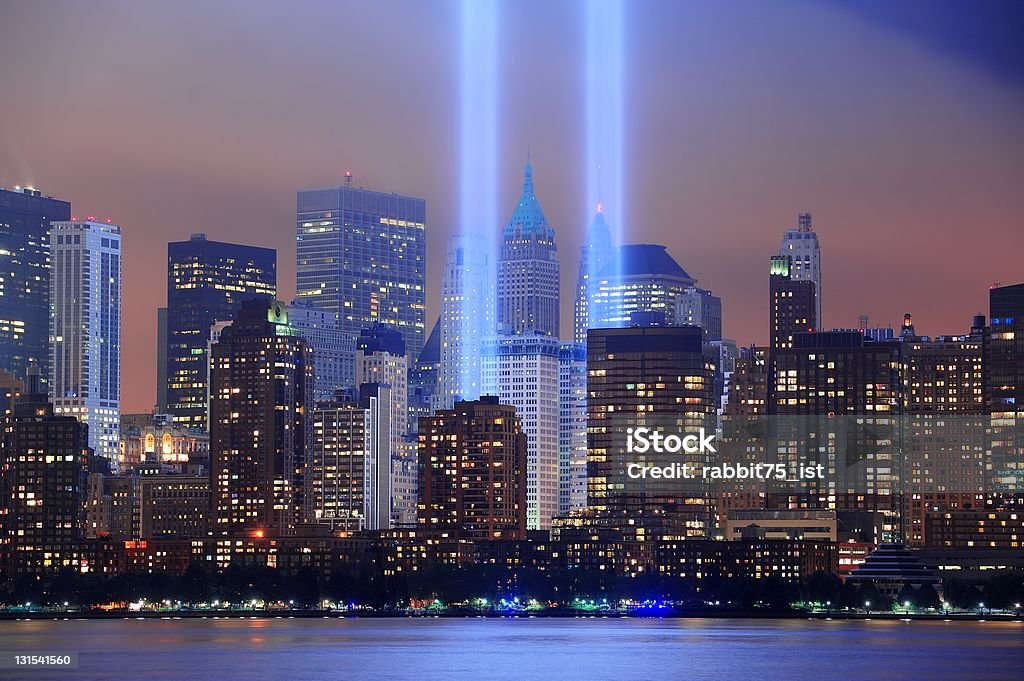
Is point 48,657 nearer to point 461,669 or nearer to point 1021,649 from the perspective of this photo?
point 461,669

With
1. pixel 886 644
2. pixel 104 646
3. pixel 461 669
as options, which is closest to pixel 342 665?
pixel 461 669

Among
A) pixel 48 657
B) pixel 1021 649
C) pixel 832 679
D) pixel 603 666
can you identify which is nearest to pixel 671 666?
pixel 603 666

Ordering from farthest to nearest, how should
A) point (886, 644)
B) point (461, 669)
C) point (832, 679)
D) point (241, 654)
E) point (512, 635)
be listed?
1. point (512, 635)
2. point (886, 644)
3. point (241, 654)
4. point (461, 669)
5. point (832, 679)

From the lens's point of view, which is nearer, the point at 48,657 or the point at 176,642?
the point at 48,657

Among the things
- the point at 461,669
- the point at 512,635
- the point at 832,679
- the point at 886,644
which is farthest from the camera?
the point at 512,635

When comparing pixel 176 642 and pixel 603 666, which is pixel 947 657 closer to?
pixel 603 666

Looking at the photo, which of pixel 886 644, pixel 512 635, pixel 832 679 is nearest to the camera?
pixel 832 679
